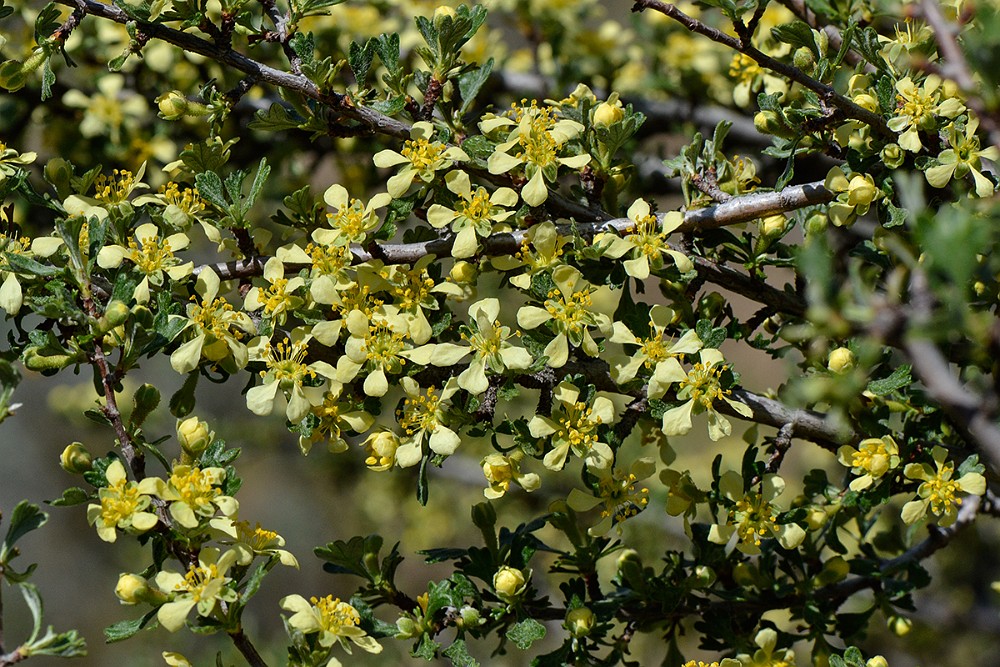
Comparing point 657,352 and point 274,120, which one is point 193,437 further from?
point 657,352

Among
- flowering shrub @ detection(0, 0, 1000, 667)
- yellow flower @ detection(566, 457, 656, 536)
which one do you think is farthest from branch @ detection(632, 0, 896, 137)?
yellow flower @ detection(566, 457, 656, 536)

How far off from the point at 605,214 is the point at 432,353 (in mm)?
334

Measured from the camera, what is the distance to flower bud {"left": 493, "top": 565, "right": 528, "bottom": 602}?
4.10ft

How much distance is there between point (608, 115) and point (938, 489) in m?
0.68

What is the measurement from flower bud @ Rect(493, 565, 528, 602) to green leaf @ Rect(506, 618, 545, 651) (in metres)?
0.04

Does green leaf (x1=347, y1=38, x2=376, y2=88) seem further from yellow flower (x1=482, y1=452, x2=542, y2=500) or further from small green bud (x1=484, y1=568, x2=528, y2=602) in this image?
small green bud (x1=484, y1=568, x2=528, y2=602)

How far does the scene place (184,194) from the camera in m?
1.31

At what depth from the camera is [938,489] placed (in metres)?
1.26

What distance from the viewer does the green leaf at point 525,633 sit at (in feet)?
4.02

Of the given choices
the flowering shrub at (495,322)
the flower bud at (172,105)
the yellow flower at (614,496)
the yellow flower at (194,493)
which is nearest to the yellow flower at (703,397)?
the flowering shrub at (495,322)

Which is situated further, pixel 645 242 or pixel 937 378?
pixel 645 242

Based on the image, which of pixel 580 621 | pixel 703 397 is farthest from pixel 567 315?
pixel 580 621

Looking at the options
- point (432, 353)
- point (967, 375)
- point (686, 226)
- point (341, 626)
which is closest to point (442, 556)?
point (341, 626)

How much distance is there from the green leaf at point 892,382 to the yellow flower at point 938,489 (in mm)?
125
